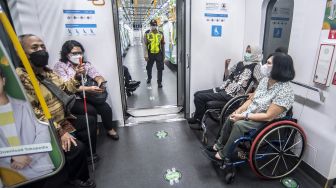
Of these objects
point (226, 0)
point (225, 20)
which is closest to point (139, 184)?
point (225, 20)

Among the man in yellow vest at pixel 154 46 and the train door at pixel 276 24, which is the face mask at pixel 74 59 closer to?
the train door at pixel 276 24

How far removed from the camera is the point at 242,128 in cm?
169

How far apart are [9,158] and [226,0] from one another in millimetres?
2839

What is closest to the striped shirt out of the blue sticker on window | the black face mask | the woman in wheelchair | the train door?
the black face mask

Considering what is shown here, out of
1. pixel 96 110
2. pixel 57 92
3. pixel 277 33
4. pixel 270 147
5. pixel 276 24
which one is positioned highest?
pixel 276 24

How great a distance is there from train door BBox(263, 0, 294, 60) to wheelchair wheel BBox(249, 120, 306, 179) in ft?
4.06

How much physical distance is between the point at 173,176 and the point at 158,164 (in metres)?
0.24

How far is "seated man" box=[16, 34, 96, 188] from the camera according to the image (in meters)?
1.38

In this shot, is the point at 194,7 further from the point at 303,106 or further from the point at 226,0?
the point at 303,106

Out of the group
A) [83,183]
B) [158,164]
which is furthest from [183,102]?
[83,183]

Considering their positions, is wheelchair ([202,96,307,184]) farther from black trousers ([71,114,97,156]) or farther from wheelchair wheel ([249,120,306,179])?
black trousers ([71,114,97,156])

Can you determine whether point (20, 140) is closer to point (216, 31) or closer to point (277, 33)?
point (216, 31)

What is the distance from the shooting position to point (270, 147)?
5.90 ft

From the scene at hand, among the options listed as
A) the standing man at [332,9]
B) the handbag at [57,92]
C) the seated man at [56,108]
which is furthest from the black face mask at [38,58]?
the standing man at [332,9]
